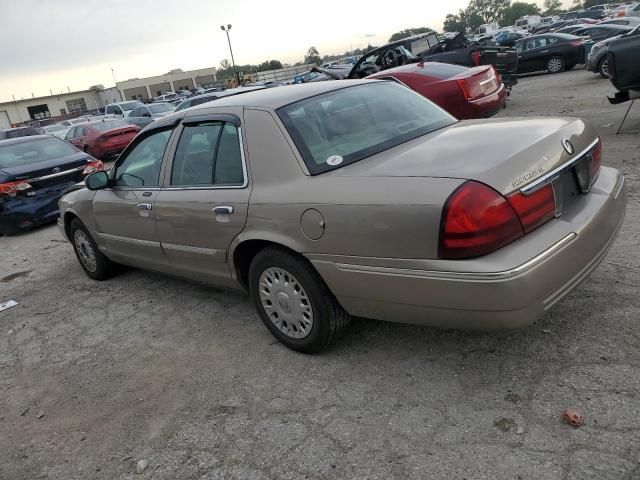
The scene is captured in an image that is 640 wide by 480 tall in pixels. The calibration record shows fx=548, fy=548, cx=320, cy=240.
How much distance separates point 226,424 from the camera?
2.93 meters

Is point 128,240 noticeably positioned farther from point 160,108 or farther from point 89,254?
point 160,108

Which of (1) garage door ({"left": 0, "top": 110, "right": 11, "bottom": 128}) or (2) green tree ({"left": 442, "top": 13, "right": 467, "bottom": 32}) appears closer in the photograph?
(1) garage door ({"left": 0, "top": 110, "right": 11, "bottom": 128})

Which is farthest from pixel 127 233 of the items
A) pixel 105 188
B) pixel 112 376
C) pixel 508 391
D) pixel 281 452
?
pixel 508 391

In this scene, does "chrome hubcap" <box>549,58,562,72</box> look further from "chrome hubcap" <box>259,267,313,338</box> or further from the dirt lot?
"chrome hubcap" <box>259,267,313,338</box>

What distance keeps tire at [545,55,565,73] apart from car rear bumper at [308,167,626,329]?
19.0m

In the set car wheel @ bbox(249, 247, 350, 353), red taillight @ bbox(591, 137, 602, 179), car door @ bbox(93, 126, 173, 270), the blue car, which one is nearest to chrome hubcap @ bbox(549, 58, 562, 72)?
the blue car

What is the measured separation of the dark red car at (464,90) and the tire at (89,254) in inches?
184

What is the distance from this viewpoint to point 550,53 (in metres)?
19.7

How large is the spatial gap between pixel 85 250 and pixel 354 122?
11.5 feet

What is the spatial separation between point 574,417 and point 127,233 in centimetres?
360

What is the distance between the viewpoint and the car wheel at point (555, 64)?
19.7 meters

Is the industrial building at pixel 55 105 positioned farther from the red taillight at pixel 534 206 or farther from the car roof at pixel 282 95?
the red taillight at pixel 534 206

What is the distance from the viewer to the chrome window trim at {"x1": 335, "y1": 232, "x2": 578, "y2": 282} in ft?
7.87

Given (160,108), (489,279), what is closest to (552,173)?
(489,279)
